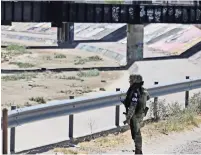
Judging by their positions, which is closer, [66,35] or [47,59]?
[47,59]

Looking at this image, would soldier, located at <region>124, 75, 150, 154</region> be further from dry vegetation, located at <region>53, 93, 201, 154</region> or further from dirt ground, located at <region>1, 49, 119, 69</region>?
dirt ground, located at <region>1, 49, 119, 69</region>

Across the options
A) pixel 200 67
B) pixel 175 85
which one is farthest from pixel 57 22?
pixel 175 85

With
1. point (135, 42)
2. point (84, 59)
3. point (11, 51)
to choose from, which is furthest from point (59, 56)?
point (135, 42)

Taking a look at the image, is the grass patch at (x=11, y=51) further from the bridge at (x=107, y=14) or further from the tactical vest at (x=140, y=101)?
the tactical vest at (x=140, y=101)

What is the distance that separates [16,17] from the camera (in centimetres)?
4109

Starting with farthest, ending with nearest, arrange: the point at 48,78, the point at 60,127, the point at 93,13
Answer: the point at 93,13
the point at 48,78
the point at 60,127

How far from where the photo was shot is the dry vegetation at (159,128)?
9091mm

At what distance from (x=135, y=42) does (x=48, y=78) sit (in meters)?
12.8

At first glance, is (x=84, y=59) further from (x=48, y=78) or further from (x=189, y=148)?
(x=189, y=148)

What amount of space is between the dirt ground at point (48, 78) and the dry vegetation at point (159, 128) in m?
9.54

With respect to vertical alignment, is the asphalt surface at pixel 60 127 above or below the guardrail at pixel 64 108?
below

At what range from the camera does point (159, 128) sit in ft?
34.4

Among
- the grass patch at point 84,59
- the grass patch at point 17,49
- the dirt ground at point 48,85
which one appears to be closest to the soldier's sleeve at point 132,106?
the dirt ground at point 48,85

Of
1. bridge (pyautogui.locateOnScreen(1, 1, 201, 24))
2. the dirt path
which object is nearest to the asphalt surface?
the dirt path
